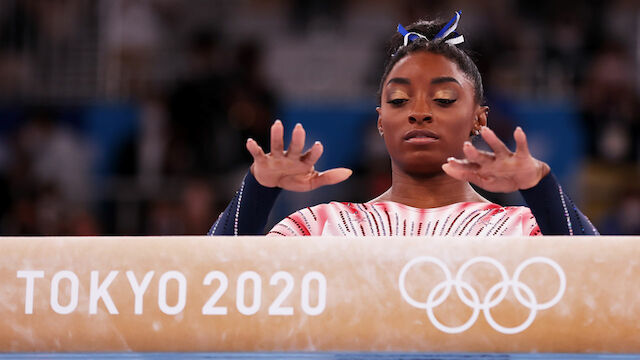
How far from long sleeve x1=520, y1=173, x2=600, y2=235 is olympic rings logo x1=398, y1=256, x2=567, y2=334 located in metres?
0.50

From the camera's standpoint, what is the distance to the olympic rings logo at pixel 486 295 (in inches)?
63.0

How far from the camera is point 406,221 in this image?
2523mm

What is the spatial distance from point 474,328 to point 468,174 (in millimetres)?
543

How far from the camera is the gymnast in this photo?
2264 mm


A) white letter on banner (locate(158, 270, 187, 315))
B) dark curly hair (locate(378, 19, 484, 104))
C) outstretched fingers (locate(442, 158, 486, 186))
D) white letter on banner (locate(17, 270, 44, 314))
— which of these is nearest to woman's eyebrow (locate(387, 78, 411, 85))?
dark curly hair (locate(378, 19, 484, 104))

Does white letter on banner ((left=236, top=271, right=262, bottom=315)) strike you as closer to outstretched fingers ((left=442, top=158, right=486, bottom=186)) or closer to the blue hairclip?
outstretched fingers ((left=442, top=158, right=486, bottom=186))

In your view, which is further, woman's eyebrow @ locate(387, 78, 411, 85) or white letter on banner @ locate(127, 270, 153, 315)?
woman's eyebrow @ locate(387, 78, 411, 85)

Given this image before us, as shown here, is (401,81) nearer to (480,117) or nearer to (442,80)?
(442,80)

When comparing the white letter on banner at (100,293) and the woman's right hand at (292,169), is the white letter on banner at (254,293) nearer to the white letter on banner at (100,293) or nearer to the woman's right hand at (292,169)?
the white letter on banner at (100,293)

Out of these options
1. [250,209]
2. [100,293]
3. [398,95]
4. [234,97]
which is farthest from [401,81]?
[234,97]

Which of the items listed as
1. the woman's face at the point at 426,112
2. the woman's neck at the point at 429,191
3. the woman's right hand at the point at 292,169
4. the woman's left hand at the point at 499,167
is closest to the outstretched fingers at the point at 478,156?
the woman's left hand at the point at 499,167

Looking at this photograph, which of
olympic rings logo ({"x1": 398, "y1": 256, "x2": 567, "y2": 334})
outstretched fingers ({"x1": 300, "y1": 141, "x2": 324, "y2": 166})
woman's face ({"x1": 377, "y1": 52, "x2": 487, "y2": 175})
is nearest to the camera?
olympic rings logo ({"x1": 398, "y1": 256, "x2": 567, "y2": 334})

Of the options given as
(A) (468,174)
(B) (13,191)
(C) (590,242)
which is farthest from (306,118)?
(C) (590,242)

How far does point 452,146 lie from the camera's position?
2.59 meters
